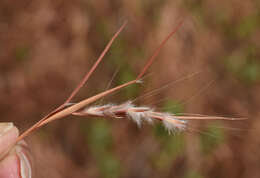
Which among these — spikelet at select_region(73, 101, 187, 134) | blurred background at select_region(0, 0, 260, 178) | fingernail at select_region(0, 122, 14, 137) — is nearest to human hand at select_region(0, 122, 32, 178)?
fingernail at select_region(0, 122, 14, 137)

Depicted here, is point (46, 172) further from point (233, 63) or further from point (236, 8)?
point (236, 8)

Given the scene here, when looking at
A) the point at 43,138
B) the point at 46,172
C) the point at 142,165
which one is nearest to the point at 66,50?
the point at 43,138

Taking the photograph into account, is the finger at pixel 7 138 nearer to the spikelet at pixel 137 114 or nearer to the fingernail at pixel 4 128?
the fingernail at pixel 4 128

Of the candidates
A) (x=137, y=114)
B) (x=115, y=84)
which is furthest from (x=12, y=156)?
(x=115, y=84)

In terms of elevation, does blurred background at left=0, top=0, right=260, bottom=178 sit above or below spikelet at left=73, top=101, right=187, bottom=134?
above

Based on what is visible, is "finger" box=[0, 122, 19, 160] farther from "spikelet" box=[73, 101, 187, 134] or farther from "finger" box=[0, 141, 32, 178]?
"spikelet" box=[73, 101, 187, 134]

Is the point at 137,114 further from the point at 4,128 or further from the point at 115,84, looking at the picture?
the point at 115,84
